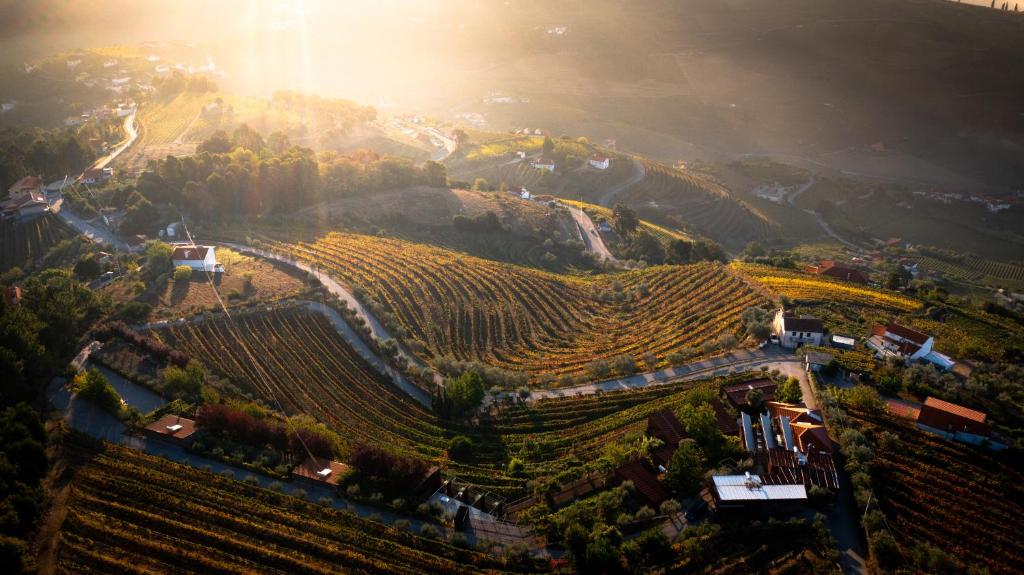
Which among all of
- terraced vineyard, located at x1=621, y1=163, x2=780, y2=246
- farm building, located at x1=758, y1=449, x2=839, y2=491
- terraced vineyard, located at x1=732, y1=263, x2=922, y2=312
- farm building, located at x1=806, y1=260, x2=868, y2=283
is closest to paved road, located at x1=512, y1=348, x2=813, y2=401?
terraced vineyard, located at x1=732, y1=263, x2=922, y2=312

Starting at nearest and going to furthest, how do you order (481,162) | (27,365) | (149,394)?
1. (27,365)
2. (149,394)
3. (481,162)

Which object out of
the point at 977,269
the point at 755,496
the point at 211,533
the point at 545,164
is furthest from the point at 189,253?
the point at 977,269

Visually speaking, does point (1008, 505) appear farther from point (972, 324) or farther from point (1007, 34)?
point (1007, 34)

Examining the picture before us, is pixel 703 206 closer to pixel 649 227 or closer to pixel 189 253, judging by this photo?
pixel 649 227

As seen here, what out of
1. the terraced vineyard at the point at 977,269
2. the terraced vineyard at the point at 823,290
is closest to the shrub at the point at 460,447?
the terraced vineyard at the point at 823,290

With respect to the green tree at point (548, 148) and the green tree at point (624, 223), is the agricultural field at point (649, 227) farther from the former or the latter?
the green tree at point (548, 148)

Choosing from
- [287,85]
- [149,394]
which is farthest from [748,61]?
[149,394]

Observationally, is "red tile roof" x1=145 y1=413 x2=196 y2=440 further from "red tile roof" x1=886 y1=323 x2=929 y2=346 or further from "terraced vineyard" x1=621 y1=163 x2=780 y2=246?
"terraced vineyard" x1=621 y1=163 x2=780 y2=246
